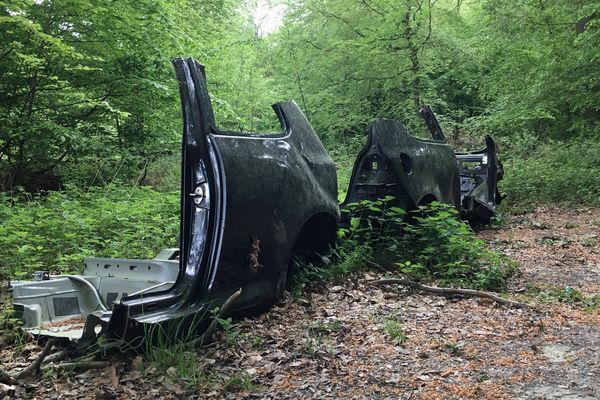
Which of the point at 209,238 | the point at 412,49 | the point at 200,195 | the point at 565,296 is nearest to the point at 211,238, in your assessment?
the point at 209,238

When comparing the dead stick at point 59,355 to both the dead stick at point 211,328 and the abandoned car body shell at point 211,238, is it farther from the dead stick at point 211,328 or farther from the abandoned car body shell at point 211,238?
the dead stick at point 211,328

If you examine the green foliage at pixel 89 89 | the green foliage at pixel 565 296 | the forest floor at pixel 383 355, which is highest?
the green foliage at pixel 89 89

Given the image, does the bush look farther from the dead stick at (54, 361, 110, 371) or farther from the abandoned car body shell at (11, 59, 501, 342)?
the dead stick at (54, 361, 110, 371)

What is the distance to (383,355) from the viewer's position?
3.32 m

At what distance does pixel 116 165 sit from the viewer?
11562mm

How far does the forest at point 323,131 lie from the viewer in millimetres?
3725

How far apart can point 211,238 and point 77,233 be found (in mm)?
3346

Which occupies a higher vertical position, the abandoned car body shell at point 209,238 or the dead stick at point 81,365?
the abandoned car body shell at point 209,238

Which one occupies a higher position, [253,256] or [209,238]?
[209,238]

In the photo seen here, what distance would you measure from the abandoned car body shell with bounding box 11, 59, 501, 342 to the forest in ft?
0.80

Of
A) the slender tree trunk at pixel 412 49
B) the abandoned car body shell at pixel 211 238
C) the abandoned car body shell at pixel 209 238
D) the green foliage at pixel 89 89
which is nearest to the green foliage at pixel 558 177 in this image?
the slender tree trunk at pixel 412 49

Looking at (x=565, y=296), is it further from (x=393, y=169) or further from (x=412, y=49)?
(x=412, y=49)

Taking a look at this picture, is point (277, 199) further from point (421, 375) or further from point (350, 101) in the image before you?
point (350, 101)

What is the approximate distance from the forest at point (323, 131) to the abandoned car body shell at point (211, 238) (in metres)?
0.25
